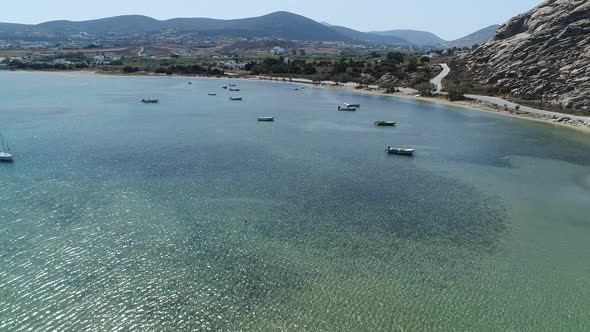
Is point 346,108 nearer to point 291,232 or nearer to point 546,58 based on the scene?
point 546,58

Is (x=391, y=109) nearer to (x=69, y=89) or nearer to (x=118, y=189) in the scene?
(x=118, y=189)

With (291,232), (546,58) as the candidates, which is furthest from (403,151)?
(546,58)

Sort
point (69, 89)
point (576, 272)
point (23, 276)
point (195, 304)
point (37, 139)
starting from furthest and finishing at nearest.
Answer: point (69, 89)
point (37, 139)
point (576, 272)
point (23, 276)
point (195, 304)

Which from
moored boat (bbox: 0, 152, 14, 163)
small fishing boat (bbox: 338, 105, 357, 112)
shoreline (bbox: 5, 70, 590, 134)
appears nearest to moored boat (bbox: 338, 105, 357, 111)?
small fishing boat (bbox: 338, 105, 357, 112)

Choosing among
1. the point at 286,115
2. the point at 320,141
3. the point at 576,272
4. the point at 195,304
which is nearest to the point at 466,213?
the point at 576,272

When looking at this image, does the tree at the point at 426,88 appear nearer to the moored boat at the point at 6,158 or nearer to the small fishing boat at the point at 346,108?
the small fishing boat at the point at 346,108

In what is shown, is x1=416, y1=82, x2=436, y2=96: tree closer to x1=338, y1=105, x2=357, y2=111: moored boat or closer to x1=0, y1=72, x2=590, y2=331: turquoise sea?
x1=338, y1=105, x2=357, y2=111: moored boat
